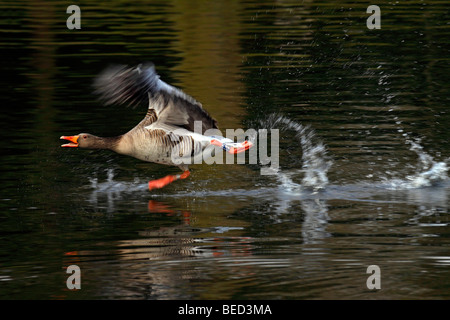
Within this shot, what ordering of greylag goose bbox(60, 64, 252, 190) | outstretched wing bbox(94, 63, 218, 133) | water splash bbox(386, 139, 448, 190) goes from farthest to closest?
water splash bbox(386, 139, 448, 190) → greylag goose bbox(60, 64, 252, 190) → outstretched wing bbox(94, 63, 218, 133)

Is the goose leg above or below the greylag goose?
below

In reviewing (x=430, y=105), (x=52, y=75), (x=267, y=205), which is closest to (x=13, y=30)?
(x=52, y=75)

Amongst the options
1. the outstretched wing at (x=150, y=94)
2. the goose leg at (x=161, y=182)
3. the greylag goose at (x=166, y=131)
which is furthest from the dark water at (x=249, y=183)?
the outstretched wing at (x=150, y=94)

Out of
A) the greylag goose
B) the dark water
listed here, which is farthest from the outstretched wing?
the dark water

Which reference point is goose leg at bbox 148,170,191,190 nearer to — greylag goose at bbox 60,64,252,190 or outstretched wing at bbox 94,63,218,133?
greylag goose at bbox 60,64,252,190

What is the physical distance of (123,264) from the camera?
8156mm

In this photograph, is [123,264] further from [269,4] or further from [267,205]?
[269,4]

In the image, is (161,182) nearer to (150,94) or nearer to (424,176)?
(150,94)

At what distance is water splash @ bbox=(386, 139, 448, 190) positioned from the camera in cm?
1111

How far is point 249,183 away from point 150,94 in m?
1.59

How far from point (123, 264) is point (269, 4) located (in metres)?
23.8

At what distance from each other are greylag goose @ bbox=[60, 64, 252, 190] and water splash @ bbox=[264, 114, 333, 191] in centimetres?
91

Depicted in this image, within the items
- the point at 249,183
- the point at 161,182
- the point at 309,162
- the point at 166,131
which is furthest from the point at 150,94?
the point at 309,162

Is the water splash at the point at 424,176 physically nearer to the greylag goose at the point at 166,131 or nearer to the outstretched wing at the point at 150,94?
the greylag goose at the point at 166,131
